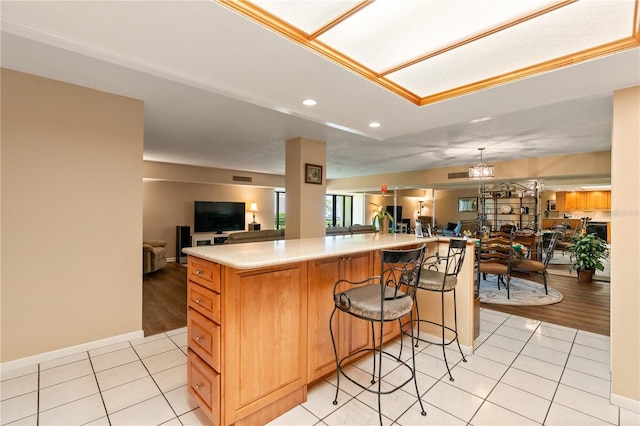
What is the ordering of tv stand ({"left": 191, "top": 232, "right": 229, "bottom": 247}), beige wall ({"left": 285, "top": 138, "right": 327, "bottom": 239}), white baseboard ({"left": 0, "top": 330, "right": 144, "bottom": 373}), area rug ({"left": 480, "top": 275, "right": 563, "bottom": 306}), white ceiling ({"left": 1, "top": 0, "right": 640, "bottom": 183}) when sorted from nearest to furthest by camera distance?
white ceiling ({"left": 1, "top": 0, "right": 640, "bottom": 183})
white baseboard ({"left": 0, "top": 330, "right": 144, "bottom": 373})
area rug ({"left": 480, "top": 275, "right": 563, "bottom": 306})
beige wall ({"left": 285, "top": 138, "right": 327, "bottom": 239})
tv stand ({"left": 191, "top": 232, "right": 229, "bottom": 247})

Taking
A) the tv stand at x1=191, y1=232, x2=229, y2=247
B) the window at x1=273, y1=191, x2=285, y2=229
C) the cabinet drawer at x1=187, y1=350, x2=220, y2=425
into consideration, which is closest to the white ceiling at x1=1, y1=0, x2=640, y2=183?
the cabinet drawer at x1=187, y1=350, x2=220, y2=425

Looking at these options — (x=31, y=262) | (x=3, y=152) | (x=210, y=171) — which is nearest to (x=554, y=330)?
(x=31, y=262)

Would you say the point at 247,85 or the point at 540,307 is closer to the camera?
the point at 247,85

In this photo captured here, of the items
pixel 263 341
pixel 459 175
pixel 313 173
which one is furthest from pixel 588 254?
pixel 263 341

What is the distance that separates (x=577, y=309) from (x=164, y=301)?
19.1 ft

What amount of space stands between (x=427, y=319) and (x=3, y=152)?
4.09 m

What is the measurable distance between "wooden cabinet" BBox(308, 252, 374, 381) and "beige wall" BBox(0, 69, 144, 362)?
206 cm

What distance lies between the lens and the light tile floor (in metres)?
1.80

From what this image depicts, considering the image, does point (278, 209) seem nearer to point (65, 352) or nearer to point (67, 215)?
point (67, 215)

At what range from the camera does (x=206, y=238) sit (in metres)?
7.66

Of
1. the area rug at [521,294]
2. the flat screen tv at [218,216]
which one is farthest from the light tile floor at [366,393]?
the flat screen tv at [218,216]

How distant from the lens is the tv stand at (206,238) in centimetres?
745

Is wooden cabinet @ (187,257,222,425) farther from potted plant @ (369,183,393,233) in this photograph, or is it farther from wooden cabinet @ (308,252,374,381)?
potted plant @ (369,183,393,233)

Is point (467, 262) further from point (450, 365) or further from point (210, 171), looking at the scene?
point (210, 171)
